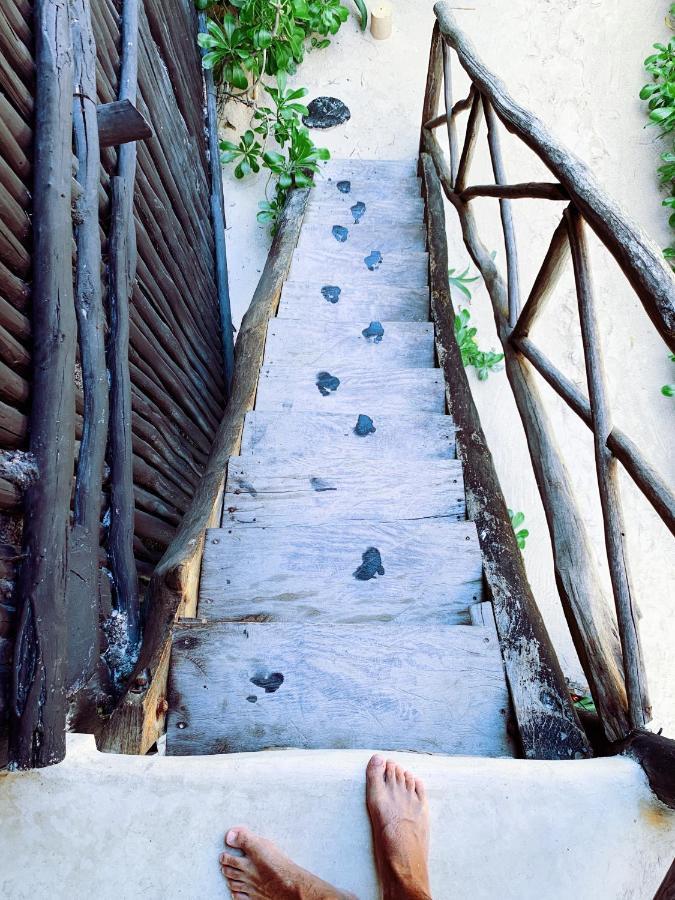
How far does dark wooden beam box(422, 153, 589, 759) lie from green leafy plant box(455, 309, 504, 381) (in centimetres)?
105

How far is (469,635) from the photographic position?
5.72 ft

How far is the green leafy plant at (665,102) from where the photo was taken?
162 inches

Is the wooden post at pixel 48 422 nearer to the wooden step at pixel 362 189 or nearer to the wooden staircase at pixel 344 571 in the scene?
the wooden staircase at pixel 344 571

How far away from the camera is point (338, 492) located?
2244mm

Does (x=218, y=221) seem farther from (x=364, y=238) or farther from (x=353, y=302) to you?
(x=353, y=302)

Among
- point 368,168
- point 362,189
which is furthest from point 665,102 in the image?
point 362,189

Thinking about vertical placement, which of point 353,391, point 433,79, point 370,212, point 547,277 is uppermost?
point 433,79

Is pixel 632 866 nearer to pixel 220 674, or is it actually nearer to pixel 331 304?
pixel 220 674

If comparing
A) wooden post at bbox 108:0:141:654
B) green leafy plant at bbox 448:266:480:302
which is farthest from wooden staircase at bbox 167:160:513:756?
green leafy plant at bbox 448:266:480:302

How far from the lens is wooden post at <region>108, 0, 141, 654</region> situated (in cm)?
184

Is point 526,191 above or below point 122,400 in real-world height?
above

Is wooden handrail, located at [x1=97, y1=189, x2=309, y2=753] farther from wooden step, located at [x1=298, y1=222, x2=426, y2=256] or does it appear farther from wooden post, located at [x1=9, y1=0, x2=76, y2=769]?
wooden step, located at [x1=298, y1=222, x2=426, y2=256]

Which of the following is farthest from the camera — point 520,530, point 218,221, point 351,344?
point 218,221

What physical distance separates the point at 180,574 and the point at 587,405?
3.58 feet
